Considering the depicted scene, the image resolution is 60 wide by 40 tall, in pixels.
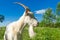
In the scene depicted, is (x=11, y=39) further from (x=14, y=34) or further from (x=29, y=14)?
(x=29, y=14)

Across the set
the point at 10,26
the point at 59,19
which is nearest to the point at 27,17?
the point at 10,26

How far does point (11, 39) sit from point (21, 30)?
9.4 inches

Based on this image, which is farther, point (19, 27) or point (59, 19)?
point (59, 19)

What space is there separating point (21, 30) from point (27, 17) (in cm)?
29

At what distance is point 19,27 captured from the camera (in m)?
4.49

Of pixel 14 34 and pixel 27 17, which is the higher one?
pixel 27 17

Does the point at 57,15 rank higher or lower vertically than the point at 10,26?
higher

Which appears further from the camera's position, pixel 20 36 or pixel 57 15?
pixel 57 15

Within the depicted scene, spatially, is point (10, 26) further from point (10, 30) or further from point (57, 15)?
point (57, 15)

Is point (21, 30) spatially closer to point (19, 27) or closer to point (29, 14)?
point (19, 27)

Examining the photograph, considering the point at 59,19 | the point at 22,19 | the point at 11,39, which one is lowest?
the point at 11,39

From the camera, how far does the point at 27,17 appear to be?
436 centimetres

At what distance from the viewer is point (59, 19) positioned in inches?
2411

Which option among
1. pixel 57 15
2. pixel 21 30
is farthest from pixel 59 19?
pixel 21 30
